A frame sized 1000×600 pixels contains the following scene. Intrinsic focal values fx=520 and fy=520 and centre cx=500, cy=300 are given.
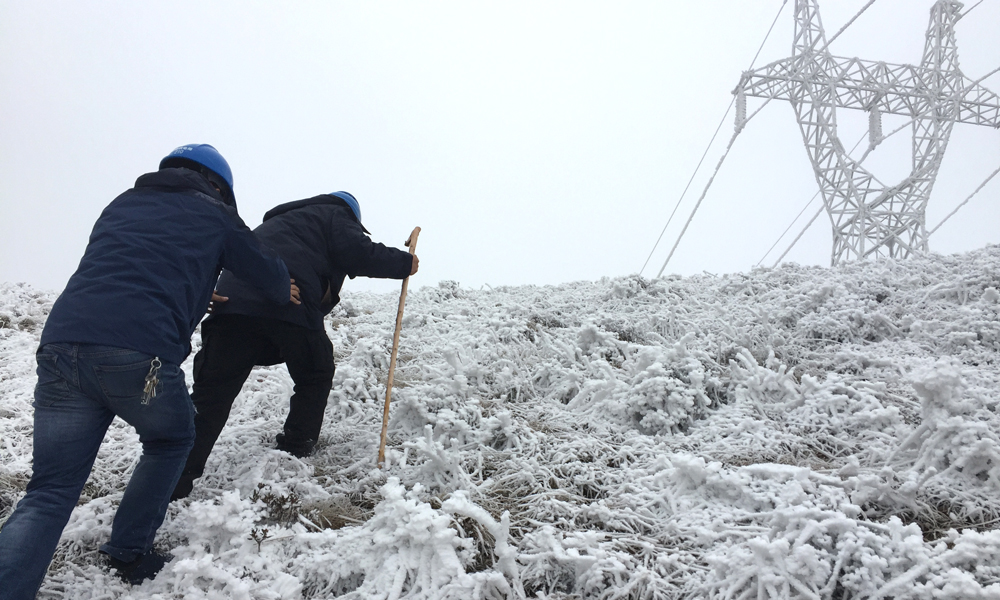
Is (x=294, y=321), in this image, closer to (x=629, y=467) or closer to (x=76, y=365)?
(x=76, y=365)

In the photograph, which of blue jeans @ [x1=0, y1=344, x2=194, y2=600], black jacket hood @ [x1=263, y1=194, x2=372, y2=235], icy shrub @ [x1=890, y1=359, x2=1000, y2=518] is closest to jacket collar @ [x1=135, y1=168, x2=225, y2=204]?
blue jeans @ [x1=0, y1=344, x2=194, y2=600]

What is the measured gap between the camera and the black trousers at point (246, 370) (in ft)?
10.1

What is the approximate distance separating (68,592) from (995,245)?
8.82m

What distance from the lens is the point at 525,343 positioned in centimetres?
531

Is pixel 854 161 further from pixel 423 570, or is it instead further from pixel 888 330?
pixel 423 570

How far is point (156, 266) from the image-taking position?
7.75 feet

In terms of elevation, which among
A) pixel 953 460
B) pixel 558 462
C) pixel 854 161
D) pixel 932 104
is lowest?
pixel 558 462

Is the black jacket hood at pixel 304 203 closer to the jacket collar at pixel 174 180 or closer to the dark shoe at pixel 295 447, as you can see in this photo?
the jacket collar at pixel 174 180

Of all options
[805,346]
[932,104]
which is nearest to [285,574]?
[805,346]

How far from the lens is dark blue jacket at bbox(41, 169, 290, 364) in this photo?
221 cm

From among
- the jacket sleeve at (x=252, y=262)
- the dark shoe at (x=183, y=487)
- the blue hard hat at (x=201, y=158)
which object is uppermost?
the blue hard hat at (x=201, y=158)

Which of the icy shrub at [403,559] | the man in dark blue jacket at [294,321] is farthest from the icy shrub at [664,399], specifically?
the man in dark blue jacket at [294,321]

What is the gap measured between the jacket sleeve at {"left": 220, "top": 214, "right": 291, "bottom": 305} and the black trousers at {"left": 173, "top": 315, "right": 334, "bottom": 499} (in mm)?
475

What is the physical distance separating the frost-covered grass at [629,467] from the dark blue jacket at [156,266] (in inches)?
37.0
